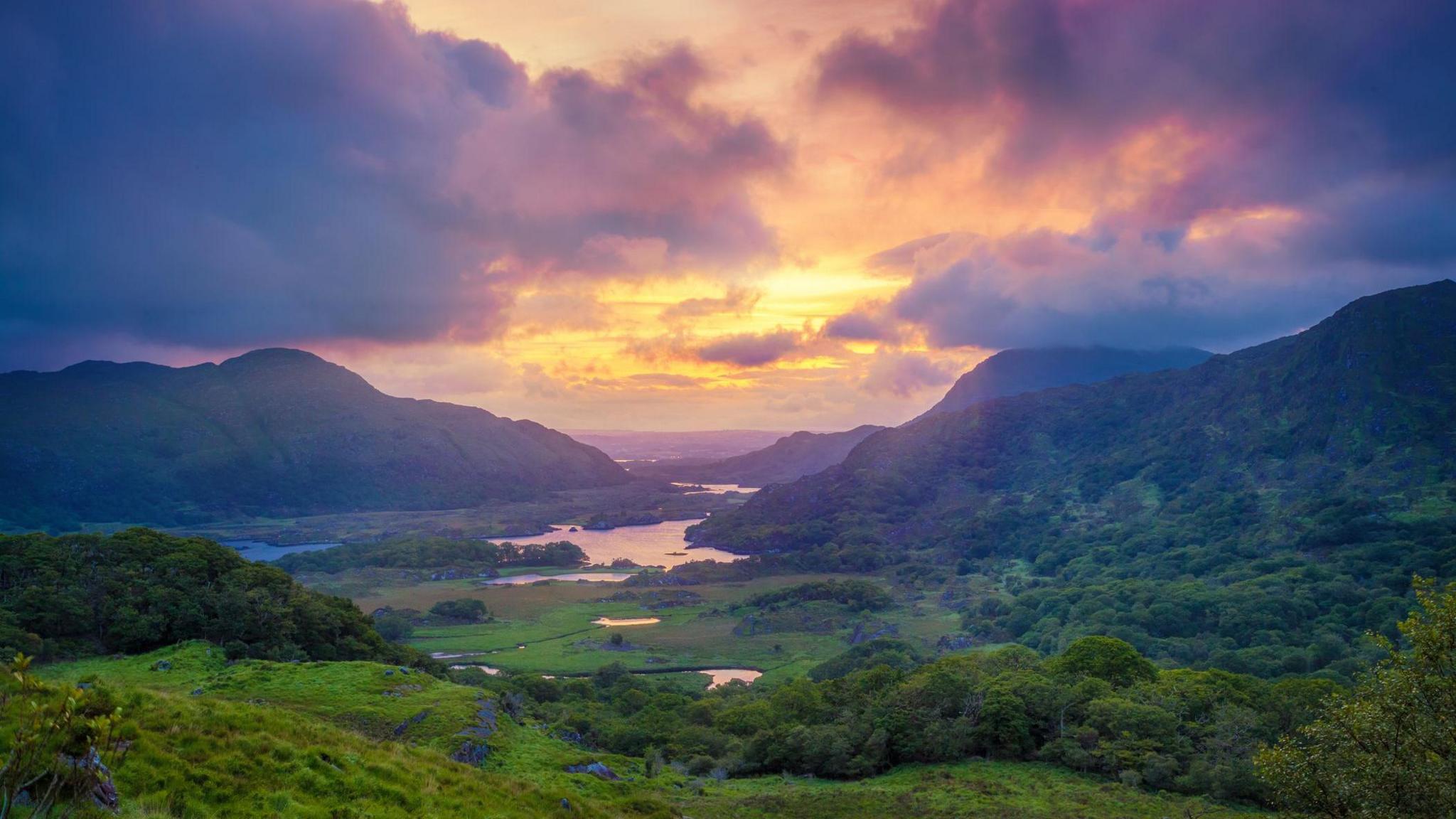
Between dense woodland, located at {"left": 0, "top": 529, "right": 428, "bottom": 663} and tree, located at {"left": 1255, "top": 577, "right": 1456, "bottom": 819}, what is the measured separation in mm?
50434

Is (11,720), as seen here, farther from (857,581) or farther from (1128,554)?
(1128,554)

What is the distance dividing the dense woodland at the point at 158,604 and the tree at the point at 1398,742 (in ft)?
165

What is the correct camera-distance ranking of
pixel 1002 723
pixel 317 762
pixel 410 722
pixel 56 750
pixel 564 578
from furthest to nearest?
pixel 564 578
pixel 1002 723
pixel 410 722
pixel 317 762
pixel 56 750

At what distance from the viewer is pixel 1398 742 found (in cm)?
1889

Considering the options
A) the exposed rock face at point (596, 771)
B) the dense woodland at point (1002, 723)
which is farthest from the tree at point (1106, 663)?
the exposed rock face at point (596, 771)

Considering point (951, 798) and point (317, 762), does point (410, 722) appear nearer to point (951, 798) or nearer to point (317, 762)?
point (317, 762)

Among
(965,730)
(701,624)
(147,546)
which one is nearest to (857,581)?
(701,624)

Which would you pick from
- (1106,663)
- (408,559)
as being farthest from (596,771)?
(408,559)

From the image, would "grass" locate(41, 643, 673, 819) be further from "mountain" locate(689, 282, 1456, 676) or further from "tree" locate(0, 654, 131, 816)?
"mountain" locate(689, 282, 1456, 676)

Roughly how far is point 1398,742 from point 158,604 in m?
58.3

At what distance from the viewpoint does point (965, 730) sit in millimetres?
46969

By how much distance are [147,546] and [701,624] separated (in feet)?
294

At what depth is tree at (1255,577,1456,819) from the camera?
18.2 m

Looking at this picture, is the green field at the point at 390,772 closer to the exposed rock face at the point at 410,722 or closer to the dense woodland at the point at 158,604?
the exposed rock face at the point at 410,722
